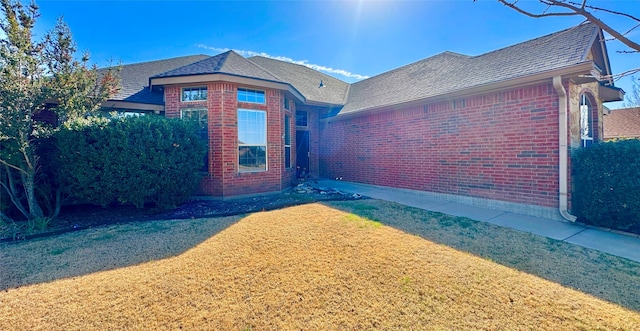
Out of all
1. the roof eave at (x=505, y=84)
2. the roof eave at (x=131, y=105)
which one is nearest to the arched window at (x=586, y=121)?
the roof eave at (x=505, y=84)

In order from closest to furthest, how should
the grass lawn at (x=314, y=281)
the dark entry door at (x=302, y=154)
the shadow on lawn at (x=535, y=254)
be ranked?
the grass lawn at (x=314, y=281) < the shadow on lawn at (x=535, y=254) < the dark entry door at (x=302, y=154)

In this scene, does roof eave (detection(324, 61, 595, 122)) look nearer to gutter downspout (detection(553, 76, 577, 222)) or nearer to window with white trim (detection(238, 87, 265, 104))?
gutter downspout (detection(553, 76, 577, 222))

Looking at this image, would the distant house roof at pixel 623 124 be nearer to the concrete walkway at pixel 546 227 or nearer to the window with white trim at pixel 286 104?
the concrete walkway at pixel 546 227

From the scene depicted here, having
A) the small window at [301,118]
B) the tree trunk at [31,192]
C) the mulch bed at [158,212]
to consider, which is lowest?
the mulch bed at [158,212]

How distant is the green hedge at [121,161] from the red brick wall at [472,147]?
6.59 m

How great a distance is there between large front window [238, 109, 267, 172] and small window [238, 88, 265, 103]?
1.11 ft

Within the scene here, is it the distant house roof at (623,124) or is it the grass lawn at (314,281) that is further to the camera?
the distant house roof at (623,124)

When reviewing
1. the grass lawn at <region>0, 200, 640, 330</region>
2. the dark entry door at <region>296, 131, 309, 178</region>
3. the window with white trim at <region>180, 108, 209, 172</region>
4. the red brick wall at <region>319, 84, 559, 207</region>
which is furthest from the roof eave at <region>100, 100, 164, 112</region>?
the red brick wall at <region>319, 84, 559, 207</region>

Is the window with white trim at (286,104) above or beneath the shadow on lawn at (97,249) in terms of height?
above

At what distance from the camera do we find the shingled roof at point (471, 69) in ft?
19.6

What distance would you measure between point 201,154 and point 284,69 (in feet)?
28.9

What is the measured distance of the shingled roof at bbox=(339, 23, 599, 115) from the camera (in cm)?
598

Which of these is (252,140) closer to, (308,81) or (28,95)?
(28,95)

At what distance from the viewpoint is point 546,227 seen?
17.4ft
